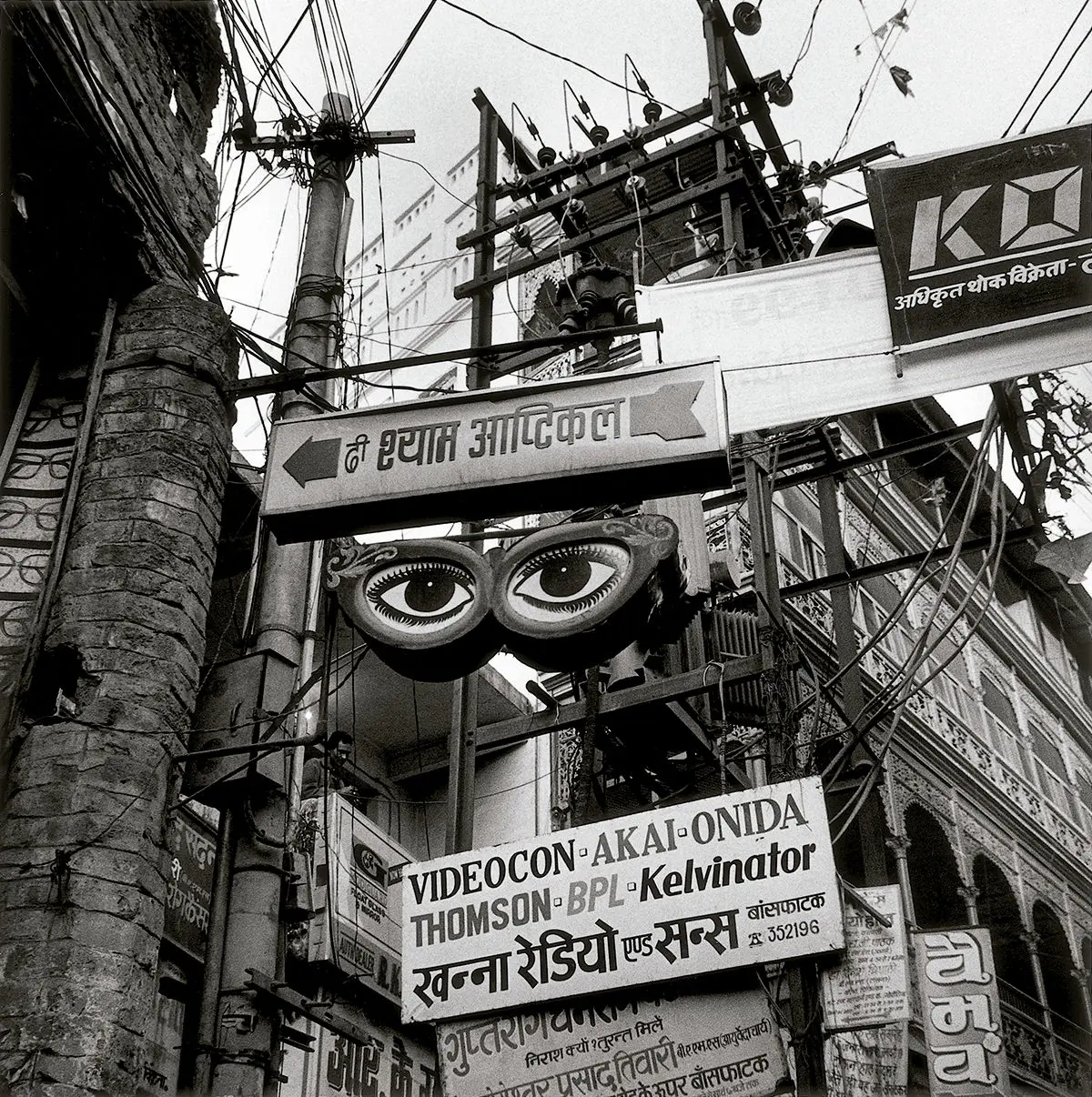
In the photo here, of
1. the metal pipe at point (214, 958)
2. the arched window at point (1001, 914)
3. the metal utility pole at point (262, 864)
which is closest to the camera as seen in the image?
the metal pipe at point (214, 958)

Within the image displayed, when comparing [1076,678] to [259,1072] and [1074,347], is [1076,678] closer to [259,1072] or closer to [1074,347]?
[1074,347]

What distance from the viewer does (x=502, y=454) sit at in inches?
209

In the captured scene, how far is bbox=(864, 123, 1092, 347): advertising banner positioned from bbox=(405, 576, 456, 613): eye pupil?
10.1 feet

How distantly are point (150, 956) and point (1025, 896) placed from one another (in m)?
15.8

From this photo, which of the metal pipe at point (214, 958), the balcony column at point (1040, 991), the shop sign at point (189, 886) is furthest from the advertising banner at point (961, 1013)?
the balcony column at point (1040, 991)

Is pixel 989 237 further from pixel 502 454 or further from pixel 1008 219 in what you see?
pixel 502 454

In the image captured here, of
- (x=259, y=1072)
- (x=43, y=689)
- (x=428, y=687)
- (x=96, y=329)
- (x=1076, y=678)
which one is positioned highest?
(x=1076, y=678)

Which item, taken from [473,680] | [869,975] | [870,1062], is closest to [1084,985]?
[870,1062]

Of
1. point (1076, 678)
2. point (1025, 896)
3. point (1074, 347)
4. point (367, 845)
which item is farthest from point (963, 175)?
point (1076, 678)

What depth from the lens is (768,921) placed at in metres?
6.45

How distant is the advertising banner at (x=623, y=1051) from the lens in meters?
6.70

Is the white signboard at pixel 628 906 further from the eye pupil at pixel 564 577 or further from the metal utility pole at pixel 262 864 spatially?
the eye pupil at pixel 564 577

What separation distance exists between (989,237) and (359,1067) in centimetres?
1045

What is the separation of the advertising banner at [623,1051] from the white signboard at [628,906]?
300 millimetres
